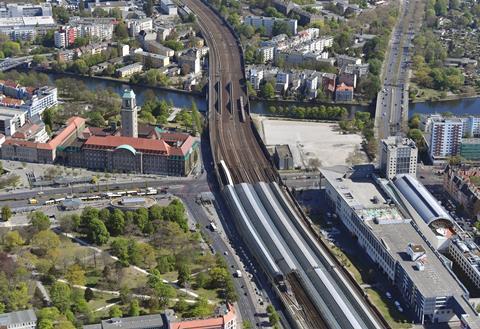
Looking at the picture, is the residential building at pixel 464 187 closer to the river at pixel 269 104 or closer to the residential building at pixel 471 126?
the residential building at pixel 471 126

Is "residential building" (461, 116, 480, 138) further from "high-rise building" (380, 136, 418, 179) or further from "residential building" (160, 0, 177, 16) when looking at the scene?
"residential building" (160, 0, 177, 16)

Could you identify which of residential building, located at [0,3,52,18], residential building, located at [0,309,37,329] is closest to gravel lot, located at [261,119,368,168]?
residential building, located at [0,309,37,329]

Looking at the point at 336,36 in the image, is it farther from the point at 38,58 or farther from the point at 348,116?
the point at 38,58

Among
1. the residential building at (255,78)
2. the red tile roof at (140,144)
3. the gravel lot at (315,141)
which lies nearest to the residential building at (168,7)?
the residential building at (255,78)

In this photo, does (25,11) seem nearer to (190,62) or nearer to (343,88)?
(190,62)

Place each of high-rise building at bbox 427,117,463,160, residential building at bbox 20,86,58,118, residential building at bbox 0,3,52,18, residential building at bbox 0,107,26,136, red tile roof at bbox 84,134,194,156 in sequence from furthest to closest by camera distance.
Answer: residential building at bbox 0,3,52,18 < residential building at bbox 20,86,58,118 < residential building at bbox 0,107,26,136 < high-rise building at bbox 427,117,463,160 < red tile roof at bbox 84,134,194,156

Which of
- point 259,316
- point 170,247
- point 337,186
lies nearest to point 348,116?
point 337,186
